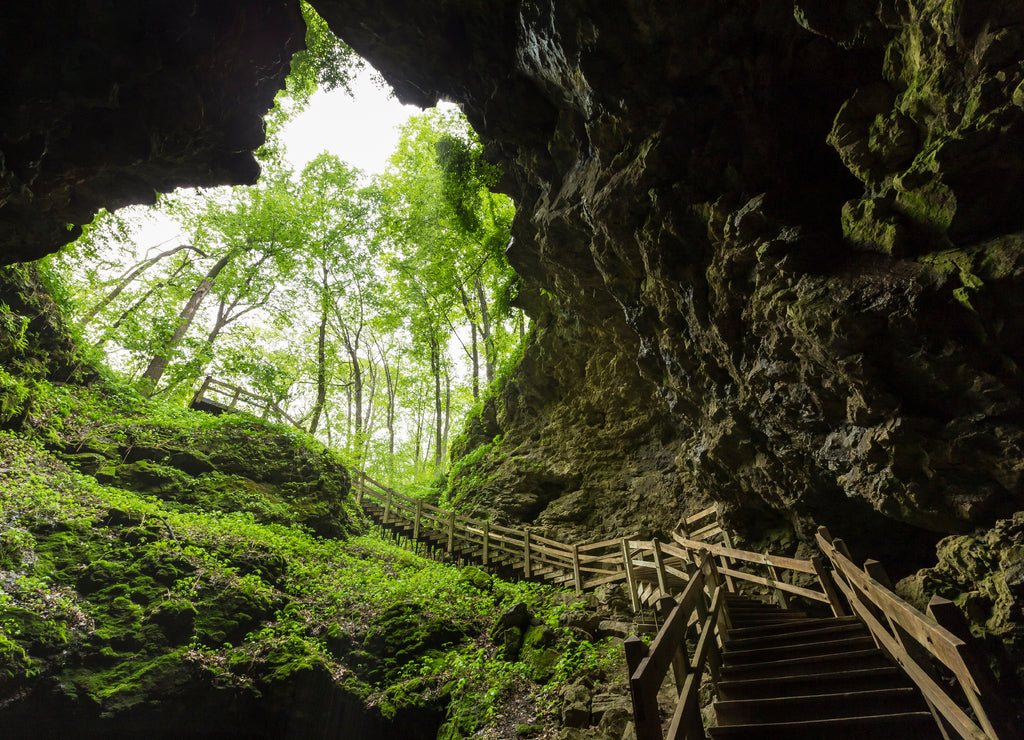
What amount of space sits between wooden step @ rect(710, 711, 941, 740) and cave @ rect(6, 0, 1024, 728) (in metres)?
2.62

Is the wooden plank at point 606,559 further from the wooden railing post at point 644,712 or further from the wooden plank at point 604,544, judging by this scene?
the wooden railing post at point 644,712

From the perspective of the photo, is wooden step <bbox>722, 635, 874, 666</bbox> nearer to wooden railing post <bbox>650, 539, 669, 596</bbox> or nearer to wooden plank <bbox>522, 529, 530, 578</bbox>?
wooden railing post <bbox>650, 539, 669, 596</bbox>

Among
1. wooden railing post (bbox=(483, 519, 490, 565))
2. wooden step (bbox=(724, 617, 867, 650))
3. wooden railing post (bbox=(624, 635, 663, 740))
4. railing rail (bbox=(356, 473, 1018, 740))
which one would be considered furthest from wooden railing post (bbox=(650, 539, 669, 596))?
wooden railing post (bbox=(624, 635, 663, 740))

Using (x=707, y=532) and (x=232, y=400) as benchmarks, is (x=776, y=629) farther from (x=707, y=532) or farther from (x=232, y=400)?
(x=232, y=400)

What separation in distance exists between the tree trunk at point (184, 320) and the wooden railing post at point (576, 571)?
1337 cm

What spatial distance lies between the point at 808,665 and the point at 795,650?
336 mm

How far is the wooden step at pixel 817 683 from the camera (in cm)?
368

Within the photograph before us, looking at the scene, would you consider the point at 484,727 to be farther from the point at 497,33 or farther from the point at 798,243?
the point at 497,33

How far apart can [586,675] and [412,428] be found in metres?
27.7

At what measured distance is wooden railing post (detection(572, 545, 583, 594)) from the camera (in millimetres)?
9477

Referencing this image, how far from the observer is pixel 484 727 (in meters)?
5.98

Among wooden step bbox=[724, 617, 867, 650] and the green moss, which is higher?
the green moss

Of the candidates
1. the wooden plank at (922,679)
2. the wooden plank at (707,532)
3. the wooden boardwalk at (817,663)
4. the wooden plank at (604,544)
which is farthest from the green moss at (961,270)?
the wooden plank at (604,544)

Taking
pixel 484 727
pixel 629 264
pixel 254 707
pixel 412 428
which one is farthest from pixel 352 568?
pixel 412 428
